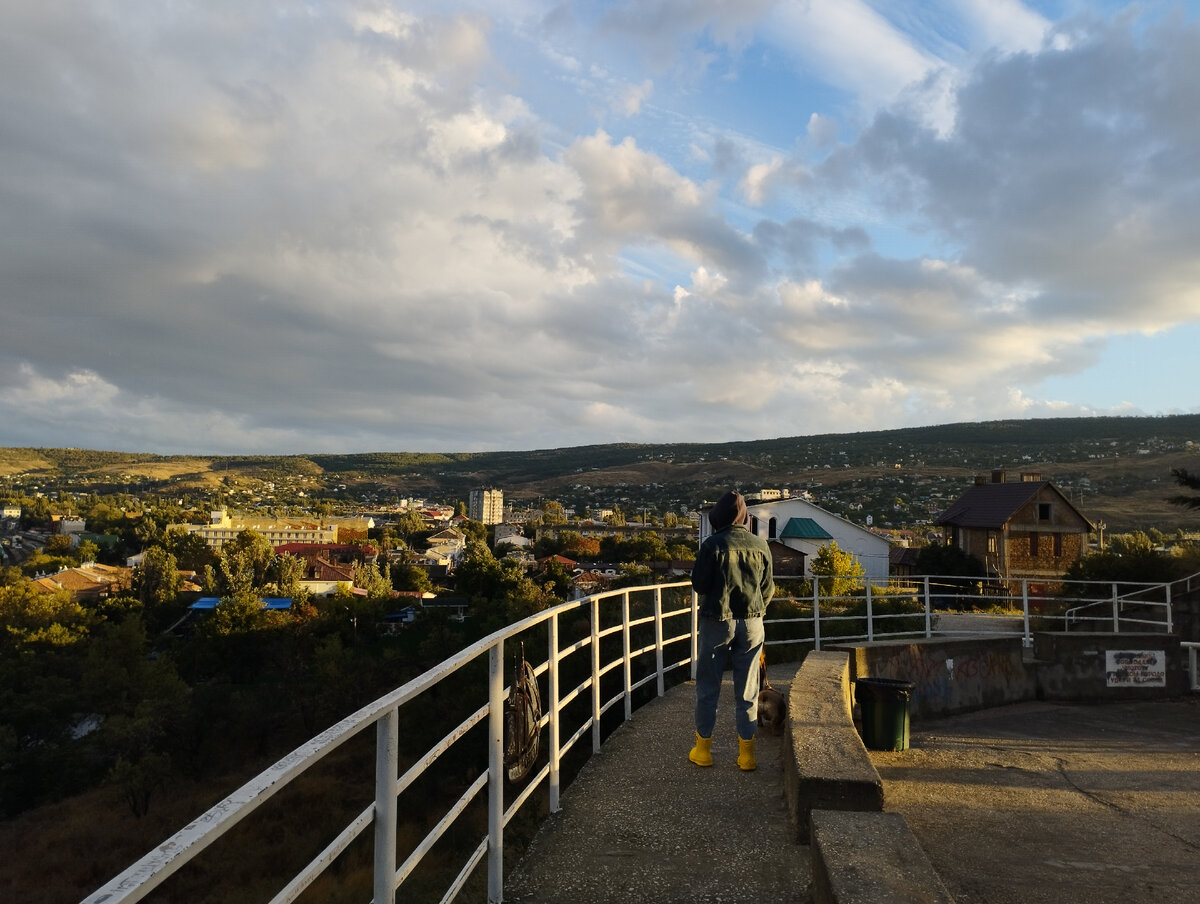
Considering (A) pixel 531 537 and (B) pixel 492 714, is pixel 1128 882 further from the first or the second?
(A) pixel 531 537

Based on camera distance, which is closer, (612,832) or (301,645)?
(612,832)

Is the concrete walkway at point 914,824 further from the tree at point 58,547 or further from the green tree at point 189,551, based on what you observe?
the tree at point 58,547

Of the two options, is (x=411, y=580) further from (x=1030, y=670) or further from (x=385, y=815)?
(x=385, y=815)

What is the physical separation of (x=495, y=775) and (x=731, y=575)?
220 centimetres

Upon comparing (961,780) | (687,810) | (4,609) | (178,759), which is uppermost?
(687,810)

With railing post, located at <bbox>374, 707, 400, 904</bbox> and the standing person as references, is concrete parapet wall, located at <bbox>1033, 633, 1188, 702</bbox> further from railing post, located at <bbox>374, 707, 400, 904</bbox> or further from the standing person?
railing post, located at <bbox>374, 707, 400, 904</bbox>

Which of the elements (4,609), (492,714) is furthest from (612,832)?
(4,609)

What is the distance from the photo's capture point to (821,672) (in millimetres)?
6871

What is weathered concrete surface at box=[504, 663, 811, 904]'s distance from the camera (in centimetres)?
385

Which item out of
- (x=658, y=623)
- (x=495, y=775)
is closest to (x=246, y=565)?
(x=658, y=623)

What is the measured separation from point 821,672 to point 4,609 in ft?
240

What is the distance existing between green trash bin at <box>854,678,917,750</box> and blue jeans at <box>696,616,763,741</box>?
8.72 ft

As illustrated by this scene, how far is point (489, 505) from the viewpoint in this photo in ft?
585

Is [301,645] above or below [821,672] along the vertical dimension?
below
